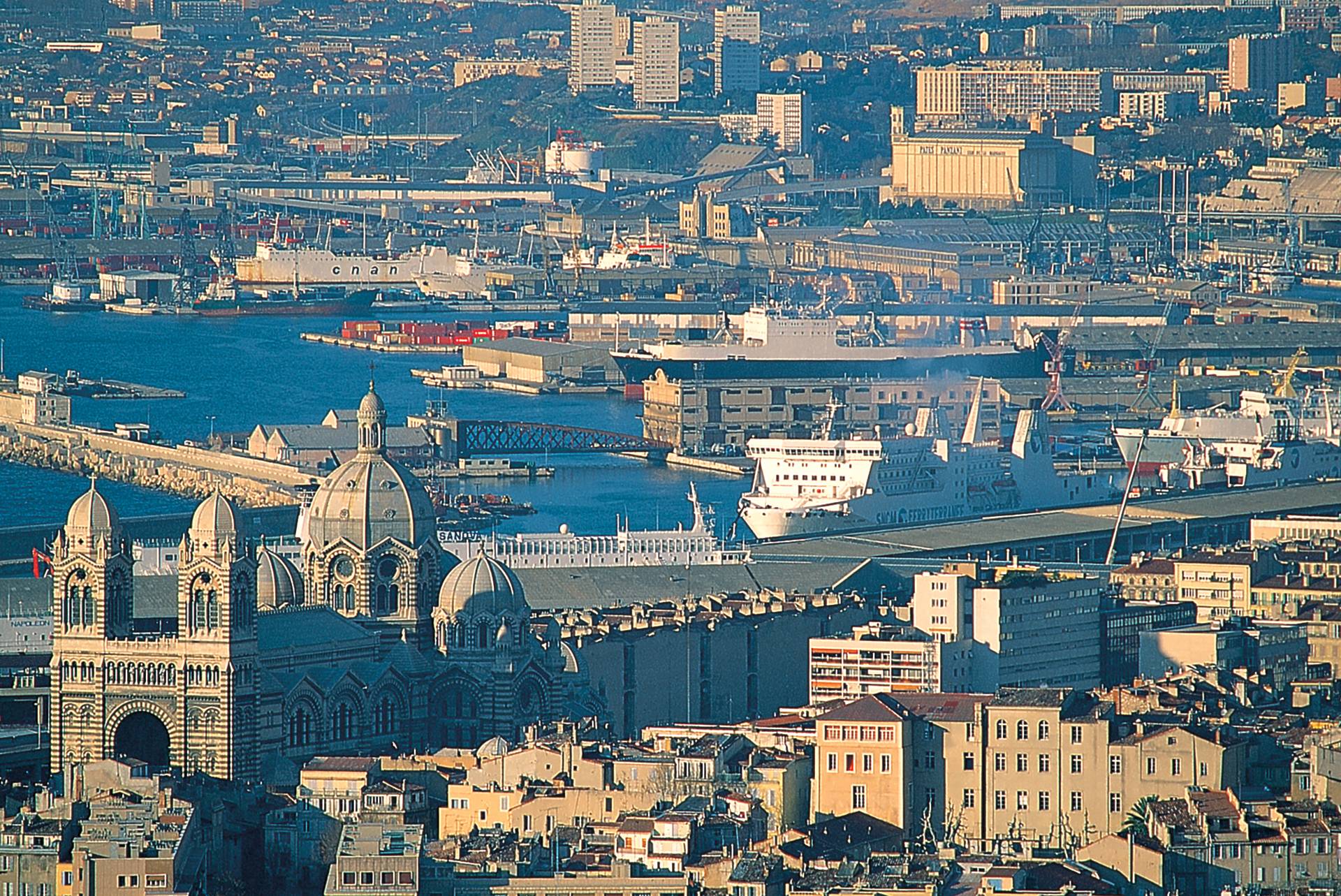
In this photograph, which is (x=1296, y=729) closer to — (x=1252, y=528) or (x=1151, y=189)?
(x=1252, y=528)

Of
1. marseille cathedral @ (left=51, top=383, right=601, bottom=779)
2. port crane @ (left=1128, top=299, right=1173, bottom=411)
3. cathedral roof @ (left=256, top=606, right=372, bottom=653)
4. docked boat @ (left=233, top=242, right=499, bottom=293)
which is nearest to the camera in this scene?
marseille cathedral @ (left=51, top=383, right=601, bottom=779)

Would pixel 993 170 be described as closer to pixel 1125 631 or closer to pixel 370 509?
pixel 1125 631

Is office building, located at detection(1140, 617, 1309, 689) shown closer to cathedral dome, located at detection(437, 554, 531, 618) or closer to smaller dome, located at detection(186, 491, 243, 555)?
cathedral dome, located at detection(437, 554, 531, 618)

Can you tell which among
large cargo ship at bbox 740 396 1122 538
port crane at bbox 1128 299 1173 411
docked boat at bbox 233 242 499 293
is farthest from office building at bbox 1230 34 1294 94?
large cargo ship at bbox 740 396 1122 538

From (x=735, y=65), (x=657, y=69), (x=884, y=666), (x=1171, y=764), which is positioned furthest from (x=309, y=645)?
(x=735, y=65)

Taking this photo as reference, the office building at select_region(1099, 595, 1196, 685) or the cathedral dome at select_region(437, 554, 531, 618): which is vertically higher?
the cathedral dome at select_region(437, 554, 531, 618)

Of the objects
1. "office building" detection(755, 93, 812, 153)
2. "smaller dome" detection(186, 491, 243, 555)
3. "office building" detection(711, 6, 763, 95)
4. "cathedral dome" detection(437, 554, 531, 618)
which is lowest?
"cathedral dome" detection(437, 554, 531, 618)

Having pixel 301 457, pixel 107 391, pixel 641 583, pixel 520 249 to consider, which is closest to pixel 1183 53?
pixel 520 249
